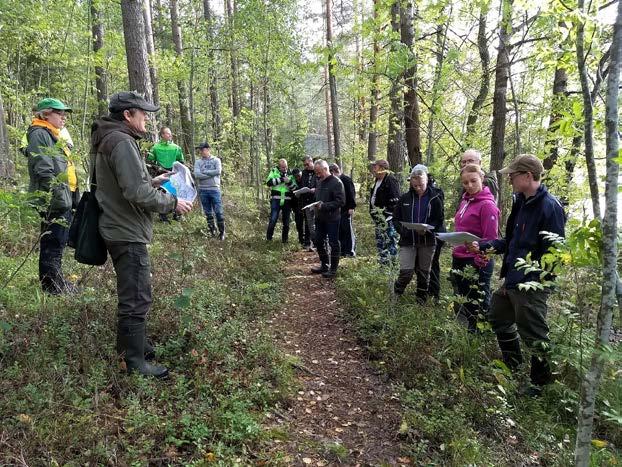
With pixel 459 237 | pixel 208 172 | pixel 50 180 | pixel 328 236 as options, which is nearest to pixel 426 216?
pixel 459 237

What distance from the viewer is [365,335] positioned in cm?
507

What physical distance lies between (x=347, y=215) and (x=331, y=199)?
43.8 inches

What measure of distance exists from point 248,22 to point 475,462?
1221cm

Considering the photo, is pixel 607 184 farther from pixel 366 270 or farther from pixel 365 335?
pixel 366 270

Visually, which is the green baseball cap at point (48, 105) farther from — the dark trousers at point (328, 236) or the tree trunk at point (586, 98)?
the tree trunk at point (586, 98)

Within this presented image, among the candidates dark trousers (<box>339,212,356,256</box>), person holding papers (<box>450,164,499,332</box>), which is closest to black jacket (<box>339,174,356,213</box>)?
dark trousers (<box>339,212,356,256</box>)

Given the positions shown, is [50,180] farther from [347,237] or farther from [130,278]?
[347,237]

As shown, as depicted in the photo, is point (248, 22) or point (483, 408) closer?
point (483, 408)

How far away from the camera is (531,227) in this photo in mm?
3578

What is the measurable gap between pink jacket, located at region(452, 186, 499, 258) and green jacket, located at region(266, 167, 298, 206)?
6059 millimetres

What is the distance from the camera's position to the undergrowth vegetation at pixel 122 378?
266cm

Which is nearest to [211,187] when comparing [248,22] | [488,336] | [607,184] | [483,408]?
[248,22]

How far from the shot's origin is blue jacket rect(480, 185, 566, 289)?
348 centimetres

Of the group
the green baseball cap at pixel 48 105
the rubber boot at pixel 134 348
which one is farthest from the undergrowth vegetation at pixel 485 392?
the green baseball cap at pixel 48 105
